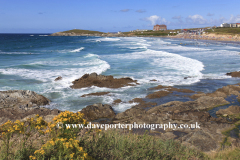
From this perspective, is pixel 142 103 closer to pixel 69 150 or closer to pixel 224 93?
pixel 224 93

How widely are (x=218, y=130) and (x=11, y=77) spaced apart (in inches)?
881

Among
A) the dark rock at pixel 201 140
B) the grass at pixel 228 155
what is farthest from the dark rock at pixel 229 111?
the grass at pixel 228 155

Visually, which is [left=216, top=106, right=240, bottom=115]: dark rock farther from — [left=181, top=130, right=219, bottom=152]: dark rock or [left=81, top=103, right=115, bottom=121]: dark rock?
[left=81, top=103, right=115, bottom=121]: dark rock

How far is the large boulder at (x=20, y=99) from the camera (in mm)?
13969

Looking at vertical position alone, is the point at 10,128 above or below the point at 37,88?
above

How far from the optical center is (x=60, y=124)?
→ 15.0ft

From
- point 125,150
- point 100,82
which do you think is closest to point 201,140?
point 125,150

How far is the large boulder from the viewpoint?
13969 mm

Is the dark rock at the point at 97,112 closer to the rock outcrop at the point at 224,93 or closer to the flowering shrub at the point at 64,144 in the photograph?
the rock outcrop at the point at 224,93

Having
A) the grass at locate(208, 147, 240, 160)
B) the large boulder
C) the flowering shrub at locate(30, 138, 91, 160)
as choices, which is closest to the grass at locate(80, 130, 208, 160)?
the flowering shrub at locate(30, 138, 91, 160)

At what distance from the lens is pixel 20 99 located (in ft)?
48.1

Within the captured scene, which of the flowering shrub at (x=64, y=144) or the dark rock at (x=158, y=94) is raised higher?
the flowering shrub at (x=64, y=144)

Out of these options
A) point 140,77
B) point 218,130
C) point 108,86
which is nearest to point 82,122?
point 218,130

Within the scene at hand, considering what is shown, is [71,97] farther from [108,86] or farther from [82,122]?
[82,122]
